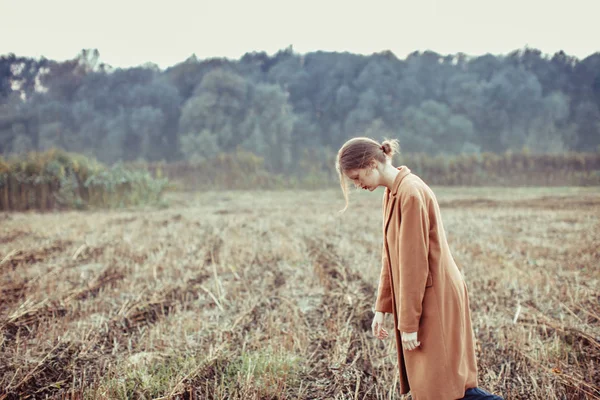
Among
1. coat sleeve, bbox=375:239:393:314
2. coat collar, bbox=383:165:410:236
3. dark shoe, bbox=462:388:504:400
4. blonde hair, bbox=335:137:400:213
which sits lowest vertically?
dark shoe, bbox=462:388:504:400

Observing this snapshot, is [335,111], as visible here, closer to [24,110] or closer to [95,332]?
[24,110]

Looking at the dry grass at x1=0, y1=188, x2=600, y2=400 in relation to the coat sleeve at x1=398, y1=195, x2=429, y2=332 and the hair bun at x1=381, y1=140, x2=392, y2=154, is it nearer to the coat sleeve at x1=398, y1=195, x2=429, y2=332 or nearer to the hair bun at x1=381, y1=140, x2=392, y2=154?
the coat sleeve at x1=398, y1=195, x2=429, y2=332

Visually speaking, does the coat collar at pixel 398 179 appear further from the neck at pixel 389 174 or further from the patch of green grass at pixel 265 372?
the patch of green grass at pixel 265 372

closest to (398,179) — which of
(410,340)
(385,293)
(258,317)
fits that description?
(385,293)

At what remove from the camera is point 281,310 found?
404 centimetres

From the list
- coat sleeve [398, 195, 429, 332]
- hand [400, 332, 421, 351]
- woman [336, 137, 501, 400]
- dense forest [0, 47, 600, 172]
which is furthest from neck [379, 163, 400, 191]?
dense forest [0, 47, 600, 172]

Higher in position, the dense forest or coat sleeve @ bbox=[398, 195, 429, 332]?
the dense forest

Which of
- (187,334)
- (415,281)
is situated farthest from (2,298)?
(415,281)

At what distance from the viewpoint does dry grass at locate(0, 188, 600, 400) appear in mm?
2635

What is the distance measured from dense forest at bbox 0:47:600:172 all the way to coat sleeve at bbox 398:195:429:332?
39219mm

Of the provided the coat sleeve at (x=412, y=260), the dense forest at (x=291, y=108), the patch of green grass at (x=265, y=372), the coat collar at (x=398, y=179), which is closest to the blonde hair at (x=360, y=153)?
the coat collar at (x=398, y=179)

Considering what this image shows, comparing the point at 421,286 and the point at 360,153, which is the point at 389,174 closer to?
the point at 360,153

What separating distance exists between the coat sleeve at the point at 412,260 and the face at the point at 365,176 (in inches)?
7.9

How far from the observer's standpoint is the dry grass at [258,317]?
8.64ft
